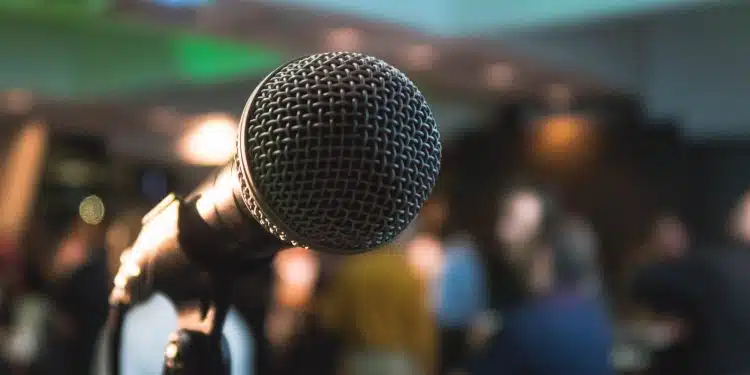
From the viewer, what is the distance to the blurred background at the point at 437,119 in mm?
4332

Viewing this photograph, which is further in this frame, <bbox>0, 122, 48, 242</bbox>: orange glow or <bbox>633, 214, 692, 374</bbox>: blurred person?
<bbox>0, 122, 48, 242</bbox>: orange glow

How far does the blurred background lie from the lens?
433 cm

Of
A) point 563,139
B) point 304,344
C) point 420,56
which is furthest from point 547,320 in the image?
point 563,139

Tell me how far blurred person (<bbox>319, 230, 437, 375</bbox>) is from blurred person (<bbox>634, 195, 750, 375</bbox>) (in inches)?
49.2

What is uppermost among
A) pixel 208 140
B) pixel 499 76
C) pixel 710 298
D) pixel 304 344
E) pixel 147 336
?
pixel 147 336

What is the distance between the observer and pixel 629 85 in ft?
19.2

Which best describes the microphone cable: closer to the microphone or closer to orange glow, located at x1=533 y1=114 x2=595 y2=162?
the microphone

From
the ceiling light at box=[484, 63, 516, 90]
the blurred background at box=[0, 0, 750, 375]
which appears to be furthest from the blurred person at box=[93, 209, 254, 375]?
the ceiling light at box=[484, 63, 516, 90]

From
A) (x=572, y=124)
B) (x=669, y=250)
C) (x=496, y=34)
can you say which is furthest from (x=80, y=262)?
(x=572, y=124)

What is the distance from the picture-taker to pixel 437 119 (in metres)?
5.69

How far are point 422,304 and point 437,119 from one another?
73.0 inches

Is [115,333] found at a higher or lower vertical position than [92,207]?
higher

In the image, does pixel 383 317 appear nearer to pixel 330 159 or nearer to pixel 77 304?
pixel 77 304

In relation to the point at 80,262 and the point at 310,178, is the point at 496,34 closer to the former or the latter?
the point at 80,262
